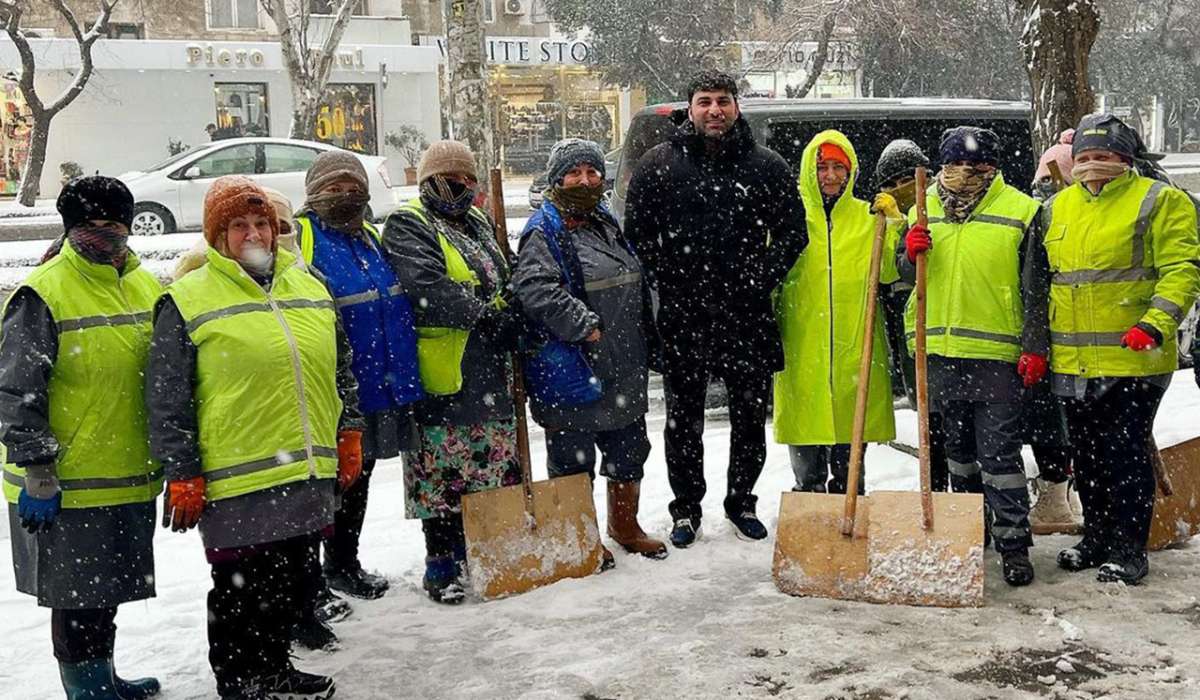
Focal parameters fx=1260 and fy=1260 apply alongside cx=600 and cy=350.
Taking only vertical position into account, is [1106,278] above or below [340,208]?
below

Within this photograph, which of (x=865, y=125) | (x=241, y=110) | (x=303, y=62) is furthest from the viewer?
(x=241, y=110)

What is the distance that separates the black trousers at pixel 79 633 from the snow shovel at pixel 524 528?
4.77ft

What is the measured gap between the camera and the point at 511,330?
16.6 feet

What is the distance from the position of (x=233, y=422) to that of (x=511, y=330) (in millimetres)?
1516

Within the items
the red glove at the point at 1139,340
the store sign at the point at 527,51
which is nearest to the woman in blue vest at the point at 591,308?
the red glove at the point at 1139,340

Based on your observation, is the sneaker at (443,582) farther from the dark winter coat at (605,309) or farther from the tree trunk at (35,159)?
the tree trunk at (35,159)

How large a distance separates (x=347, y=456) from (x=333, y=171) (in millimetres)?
1178

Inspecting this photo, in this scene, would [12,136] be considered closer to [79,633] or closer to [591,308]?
[591,308]

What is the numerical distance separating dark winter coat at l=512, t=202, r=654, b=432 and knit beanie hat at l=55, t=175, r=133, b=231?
65.8 inches

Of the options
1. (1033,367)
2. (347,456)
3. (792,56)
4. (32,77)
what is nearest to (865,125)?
(1033,367)

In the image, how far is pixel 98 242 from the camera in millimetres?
3852

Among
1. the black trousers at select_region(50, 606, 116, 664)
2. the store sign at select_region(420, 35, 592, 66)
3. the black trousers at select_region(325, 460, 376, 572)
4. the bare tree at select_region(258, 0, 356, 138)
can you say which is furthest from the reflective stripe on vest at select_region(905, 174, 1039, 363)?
the store sign at select_region(420, 35, 592, 66)

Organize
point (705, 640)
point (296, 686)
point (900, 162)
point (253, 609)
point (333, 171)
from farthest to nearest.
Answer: point (900, 162) < point (333, 171) < point (705, 640) < point (296, 686) < point (253, 609)

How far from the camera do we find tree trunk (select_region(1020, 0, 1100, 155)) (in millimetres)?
8438
